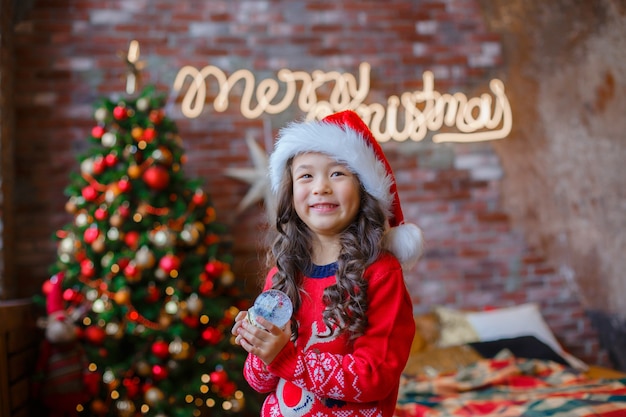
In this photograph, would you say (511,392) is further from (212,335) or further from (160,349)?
(160,349)

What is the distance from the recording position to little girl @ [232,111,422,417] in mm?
1274

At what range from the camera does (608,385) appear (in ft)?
8.70

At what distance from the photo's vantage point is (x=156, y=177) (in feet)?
10.3

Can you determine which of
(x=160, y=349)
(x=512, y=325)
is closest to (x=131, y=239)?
(x=160, y=349)

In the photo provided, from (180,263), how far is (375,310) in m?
1.99

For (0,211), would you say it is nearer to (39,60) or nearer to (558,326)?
(39,60)

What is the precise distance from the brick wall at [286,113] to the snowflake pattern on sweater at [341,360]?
92.9 inches

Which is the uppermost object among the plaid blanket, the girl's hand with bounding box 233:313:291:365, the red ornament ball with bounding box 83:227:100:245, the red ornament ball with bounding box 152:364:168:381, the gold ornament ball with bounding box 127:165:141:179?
the gold ornament ball with bounding box 127:165:141:179

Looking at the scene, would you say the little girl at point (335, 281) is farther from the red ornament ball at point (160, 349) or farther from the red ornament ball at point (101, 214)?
the red ornament ball at point (101, 214)

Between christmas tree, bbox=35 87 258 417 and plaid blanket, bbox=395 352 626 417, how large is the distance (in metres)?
0.97

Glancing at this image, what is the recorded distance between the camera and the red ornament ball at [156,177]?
10.3 feet

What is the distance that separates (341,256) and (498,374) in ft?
6.24

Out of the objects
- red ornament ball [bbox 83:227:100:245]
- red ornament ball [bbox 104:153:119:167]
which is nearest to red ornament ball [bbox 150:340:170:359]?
red ornament ball [bbox 83:227:100:245]

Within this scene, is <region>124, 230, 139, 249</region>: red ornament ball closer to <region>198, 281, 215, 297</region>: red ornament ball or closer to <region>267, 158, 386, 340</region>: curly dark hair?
<region>198, 281, 215, 297</region>: red ornament ball
